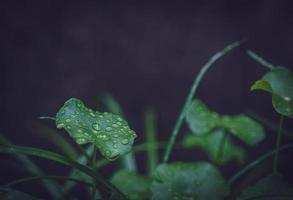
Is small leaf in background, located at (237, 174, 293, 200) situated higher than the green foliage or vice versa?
the green foliage

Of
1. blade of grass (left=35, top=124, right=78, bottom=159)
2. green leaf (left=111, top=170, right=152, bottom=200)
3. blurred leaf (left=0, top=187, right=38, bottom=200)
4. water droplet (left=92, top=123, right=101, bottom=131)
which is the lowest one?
blade of grass (left=35, top=124, right=78, bottom=159)

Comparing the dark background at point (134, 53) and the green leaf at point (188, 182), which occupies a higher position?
the dark background at point (134, 53)

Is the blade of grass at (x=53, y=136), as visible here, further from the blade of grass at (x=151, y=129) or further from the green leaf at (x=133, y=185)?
the green leaf at (x=133, y=185)

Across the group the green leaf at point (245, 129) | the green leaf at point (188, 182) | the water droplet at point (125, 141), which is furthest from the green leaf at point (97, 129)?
the green leaf at point (245, 129)

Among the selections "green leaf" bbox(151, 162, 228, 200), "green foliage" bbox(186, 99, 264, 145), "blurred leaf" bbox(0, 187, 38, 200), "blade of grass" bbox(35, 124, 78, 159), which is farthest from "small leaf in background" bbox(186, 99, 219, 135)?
"blade of grass" bbox(35, 124, 78, 159)

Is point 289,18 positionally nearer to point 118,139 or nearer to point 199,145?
point 199,145

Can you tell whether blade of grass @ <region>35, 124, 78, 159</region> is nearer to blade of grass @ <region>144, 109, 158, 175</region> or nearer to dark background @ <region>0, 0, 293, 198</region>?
dark background @ <region>0, 0, 293, 198</region>
